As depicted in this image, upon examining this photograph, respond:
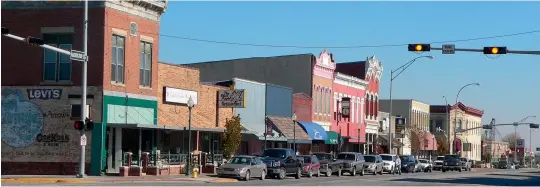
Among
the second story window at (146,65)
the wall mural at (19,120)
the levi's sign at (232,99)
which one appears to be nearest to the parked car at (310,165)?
the levi's sign at (232,99)

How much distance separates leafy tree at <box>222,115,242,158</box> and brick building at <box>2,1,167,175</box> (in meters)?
9.55

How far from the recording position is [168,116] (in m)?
47.0

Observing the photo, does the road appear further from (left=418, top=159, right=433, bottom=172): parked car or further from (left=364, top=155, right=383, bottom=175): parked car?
(left=418, top=159, right=433, bottom=172): parked car

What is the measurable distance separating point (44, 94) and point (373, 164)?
2549cm

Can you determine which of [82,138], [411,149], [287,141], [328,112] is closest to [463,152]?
[411,149]

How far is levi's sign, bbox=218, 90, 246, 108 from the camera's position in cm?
5159

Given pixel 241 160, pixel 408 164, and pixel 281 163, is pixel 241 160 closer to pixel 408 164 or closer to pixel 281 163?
pixel 281 163

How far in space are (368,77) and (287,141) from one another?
21.8 m

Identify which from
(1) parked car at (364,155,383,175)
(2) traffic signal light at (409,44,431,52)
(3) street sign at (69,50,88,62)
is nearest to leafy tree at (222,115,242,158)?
(1) parked car at (364,155,383,175)

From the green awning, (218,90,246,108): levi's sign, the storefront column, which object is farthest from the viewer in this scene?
the green awning

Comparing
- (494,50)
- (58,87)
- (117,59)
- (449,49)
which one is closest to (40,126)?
(58,87)

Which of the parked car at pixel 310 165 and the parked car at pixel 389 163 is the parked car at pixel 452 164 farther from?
the parked car at pixel 310 165

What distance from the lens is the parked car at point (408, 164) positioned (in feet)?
222

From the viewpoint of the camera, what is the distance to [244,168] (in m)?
40.7
